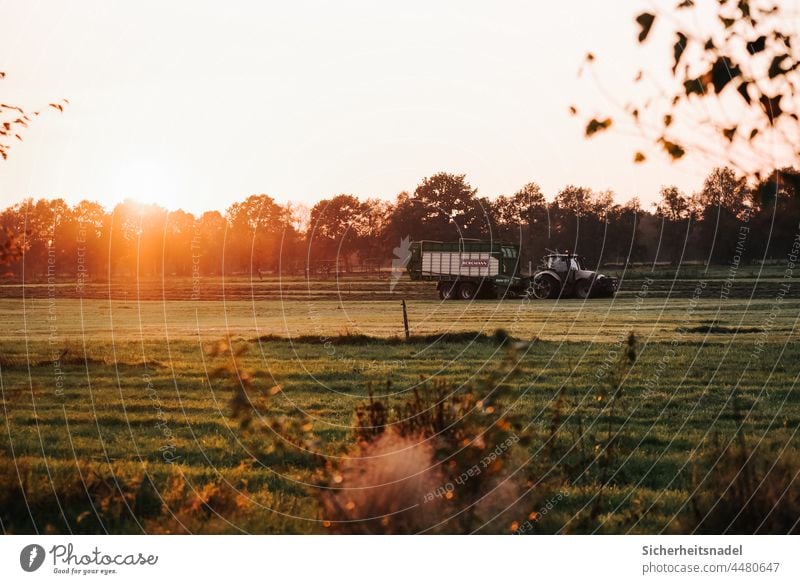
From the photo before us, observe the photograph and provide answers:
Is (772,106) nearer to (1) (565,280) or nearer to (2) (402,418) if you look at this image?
(2) (402,418)

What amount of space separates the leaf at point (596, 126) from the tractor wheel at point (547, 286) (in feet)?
108

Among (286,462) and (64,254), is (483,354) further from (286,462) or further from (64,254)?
(64,254)

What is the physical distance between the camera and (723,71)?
5047 mm

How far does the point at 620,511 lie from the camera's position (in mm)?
6691

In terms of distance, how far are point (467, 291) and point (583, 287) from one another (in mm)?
6112

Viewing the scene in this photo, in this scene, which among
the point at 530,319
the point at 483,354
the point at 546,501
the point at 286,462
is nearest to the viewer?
the point at 546,501

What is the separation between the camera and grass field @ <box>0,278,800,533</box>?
19.4ft

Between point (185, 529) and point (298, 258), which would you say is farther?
point (298, 258)

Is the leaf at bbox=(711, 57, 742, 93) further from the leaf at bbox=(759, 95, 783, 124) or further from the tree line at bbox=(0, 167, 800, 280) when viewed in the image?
the tree line at bbox=(0, 167, 800, 280)

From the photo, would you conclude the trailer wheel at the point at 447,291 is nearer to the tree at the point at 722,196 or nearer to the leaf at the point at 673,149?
the tree at the point at 722,196

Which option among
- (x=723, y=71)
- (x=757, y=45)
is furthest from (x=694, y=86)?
(x=757, y=45)

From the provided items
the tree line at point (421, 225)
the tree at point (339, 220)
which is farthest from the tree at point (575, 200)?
the tree at point (339, 220)
